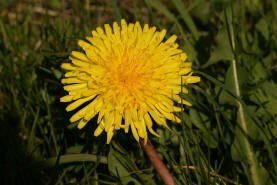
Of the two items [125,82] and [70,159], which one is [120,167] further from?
[125,82]

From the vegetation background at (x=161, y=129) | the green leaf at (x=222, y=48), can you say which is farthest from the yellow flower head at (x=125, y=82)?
the green leaf at (x=222, y=48)

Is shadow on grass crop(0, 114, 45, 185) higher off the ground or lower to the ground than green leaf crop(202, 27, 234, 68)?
lower

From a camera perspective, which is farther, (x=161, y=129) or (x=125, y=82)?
(x=161, y=129)

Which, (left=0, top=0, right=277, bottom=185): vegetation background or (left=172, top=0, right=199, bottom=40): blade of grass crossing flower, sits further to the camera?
(left=172, top=0, right=199, bottom=40): blade of grass crossing flower

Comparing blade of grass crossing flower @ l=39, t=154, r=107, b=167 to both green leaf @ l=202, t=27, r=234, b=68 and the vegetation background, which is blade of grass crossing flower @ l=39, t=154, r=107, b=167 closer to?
the vegetation background

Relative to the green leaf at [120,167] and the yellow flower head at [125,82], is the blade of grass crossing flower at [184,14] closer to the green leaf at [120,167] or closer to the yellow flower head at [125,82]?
the yellow flower head at [125,82]

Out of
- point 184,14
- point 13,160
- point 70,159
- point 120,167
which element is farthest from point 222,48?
point 13,160

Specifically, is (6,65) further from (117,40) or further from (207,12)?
(207,12)

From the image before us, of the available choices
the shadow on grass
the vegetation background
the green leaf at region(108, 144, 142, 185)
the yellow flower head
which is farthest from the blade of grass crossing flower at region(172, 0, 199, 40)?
the shadow on grass

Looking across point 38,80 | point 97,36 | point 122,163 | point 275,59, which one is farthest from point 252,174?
point 38,80
